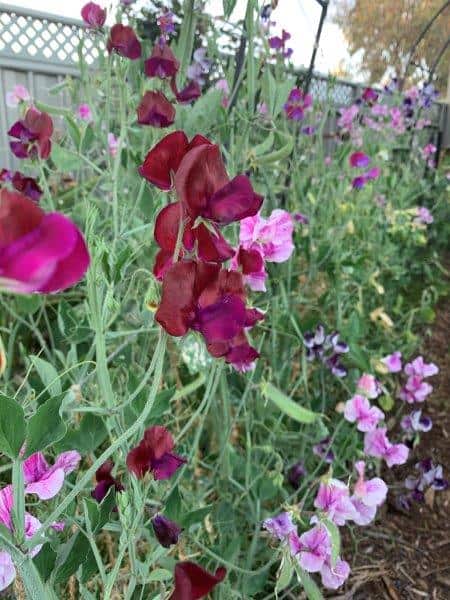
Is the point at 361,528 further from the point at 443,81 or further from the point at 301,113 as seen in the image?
the point at 443,81

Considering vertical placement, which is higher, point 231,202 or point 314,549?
point 231,202

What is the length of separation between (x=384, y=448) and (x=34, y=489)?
2.83 ft

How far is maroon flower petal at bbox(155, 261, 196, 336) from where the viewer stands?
425 millimetres

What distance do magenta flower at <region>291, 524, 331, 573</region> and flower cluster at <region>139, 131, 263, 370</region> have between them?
18.3 inches

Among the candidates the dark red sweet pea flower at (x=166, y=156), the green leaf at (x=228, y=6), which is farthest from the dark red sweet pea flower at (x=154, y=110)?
the dark red sweet pea flower at (x=166, y=156)

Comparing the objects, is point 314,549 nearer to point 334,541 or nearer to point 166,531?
point 334,541

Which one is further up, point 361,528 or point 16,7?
point 16,7

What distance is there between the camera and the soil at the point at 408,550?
1.29m

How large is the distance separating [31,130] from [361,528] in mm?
1090

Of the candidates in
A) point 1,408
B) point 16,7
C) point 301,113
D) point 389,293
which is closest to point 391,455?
point 301,113

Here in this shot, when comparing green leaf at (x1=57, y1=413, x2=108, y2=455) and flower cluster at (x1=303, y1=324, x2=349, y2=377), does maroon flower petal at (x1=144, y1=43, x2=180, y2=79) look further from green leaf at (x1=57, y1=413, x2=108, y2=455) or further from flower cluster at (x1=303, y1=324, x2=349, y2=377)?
flower cluster at (x1=303, y1=324, x2=349, y2=377)

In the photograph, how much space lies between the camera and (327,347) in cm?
149

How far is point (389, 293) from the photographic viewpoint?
2480 millimetres

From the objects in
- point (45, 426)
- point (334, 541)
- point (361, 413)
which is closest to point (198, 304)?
point (45, 426)
